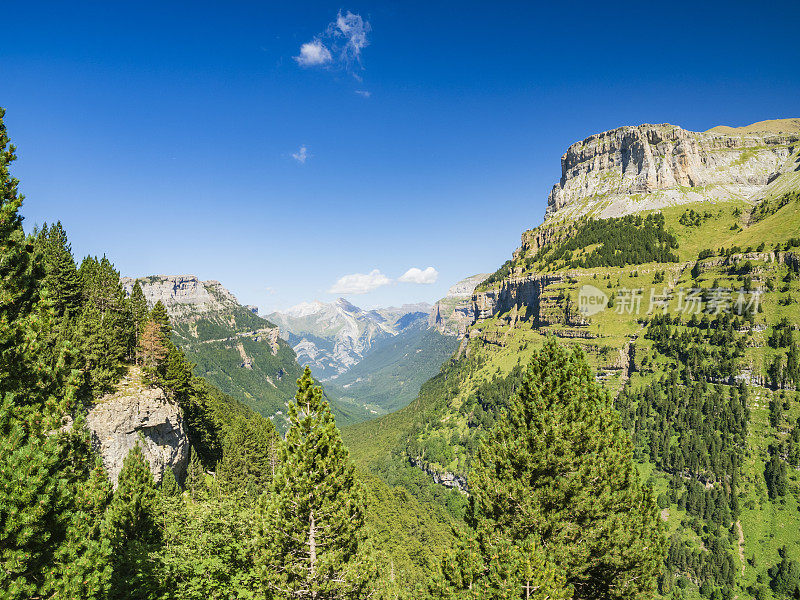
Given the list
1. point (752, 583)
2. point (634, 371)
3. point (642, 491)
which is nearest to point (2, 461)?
point (642, 491)

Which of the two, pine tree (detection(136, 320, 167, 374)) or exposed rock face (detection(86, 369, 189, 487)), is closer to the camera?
exposed rock face (detection(86, 369, 189, 487))

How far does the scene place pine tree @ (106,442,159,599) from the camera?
53.5ft

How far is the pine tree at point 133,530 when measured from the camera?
53.5 ft

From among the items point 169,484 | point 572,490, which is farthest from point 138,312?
A: point 572,490

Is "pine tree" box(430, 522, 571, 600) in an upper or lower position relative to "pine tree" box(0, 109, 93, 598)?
lower

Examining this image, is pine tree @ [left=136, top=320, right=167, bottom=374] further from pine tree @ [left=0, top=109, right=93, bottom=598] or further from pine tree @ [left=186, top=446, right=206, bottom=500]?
pine tree @ [left=0, top=109, right=93, bottom=598]

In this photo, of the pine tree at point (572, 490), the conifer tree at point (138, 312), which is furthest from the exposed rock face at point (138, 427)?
the pine tree at point (572, 490)

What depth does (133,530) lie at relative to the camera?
22.7 m

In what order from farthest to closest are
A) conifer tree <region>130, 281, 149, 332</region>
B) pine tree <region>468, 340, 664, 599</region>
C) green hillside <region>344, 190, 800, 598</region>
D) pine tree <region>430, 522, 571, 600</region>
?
green hillside <region>344, 190, 800, 598</region> → conifer tree <region>130, 281, 149, 332</region> → pine tree <region>468, 340, 664, 599</region> → pine tree <region>430, 522, 571, 600</region>

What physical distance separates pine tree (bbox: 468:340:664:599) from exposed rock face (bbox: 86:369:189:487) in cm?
3978

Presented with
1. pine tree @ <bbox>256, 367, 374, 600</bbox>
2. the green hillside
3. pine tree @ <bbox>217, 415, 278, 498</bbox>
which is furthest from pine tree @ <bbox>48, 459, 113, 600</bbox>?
the green hillside

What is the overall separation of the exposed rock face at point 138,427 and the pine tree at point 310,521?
31311mm

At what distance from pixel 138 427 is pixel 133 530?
87.0 feet

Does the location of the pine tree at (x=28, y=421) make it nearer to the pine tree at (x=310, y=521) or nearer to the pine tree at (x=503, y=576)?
the pine tree at (x=310, y=521)
